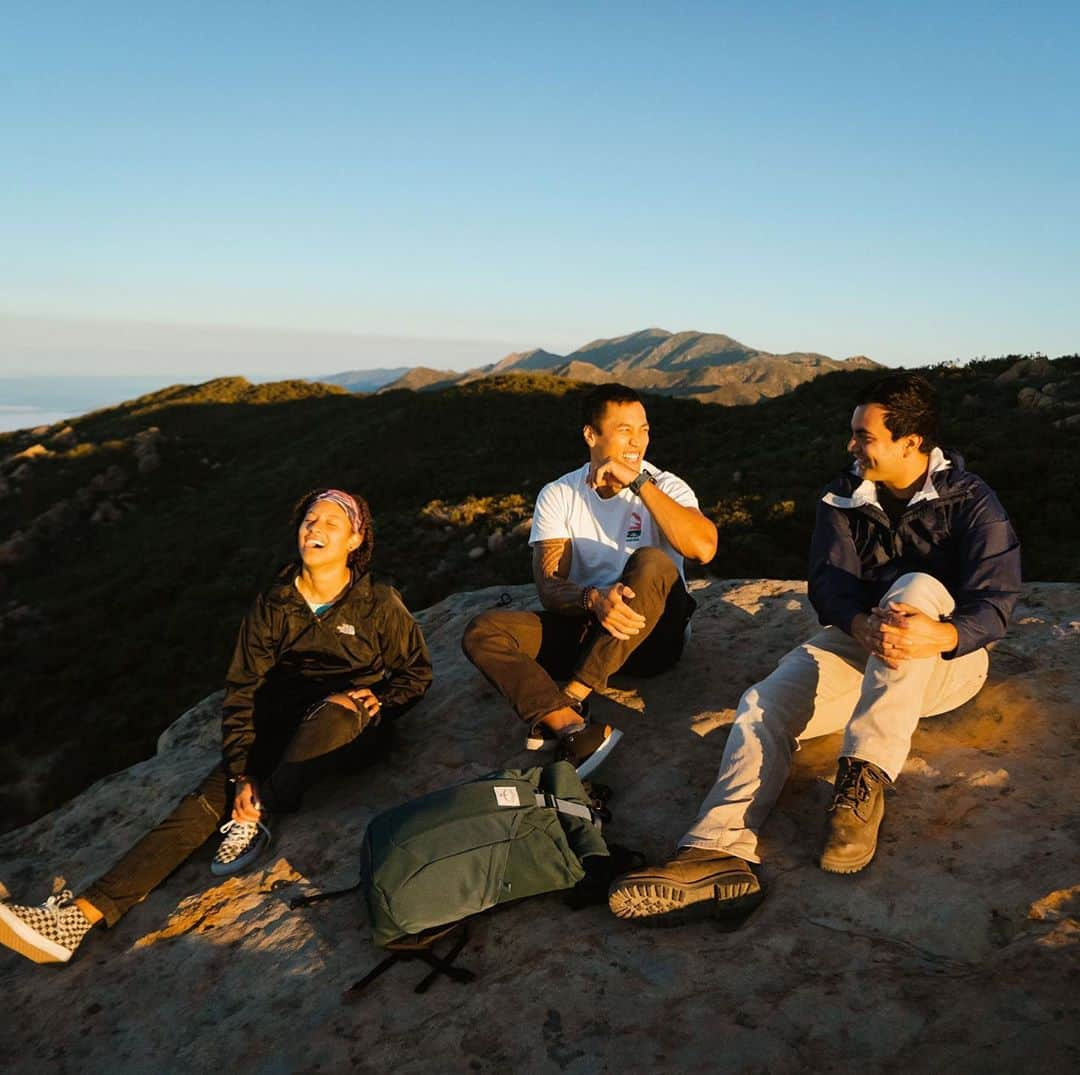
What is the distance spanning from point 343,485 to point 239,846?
27071mm

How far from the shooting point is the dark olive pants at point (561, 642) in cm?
431

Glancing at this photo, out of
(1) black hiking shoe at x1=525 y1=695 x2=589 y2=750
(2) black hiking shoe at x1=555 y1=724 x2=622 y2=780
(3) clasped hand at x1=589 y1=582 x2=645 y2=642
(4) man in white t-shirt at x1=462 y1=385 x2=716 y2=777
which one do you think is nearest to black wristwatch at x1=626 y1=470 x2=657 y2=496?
(4) man in white t-shirt at x1=462 y1=385 x2=716 y2=777

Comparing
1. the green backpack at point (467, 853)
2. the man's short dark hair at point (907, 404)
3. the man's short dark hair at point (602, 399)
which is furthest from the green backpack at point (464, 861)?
the man's short dark hair at point (907, 404)

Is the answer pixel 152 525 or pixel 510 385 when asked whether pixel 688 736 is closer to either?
pixel 152 525

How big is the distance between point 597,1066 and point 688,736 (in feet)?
7.55

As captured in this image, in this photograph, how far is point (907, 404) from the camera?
3.69 m

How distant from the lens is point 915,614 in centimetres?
332

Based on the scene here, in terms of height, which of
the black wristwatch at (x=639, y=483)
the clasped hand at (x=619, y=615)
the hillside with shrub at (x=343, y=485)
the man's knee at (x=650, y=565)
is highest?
the black wristwatch at (x=639, y=483)

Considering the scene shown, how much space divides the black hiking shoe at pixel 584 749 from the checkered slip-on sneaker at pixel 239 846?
1674mm

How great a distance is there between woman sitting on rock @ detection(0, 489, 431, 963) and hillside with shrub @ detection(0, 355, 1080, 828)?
9193 millimetres

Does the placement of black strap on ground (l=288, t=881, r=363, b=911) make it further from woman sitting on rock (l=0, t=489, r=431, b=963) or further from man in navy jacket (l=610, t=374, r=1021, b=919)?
man in navy jacket (l=610, t=374, r=1021, b=919)

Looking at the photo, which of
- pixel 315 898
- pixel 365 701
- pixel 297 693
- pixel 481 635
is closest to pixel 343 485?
pixel 297 693

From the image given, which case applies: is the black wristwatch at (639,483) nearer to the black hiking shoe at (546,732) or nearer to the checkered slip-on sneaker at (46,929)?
the black hiking shoe at (546,732)

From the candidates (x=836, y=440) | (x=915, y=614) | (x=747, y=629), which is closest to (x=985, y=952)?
(x=915, y=614)
